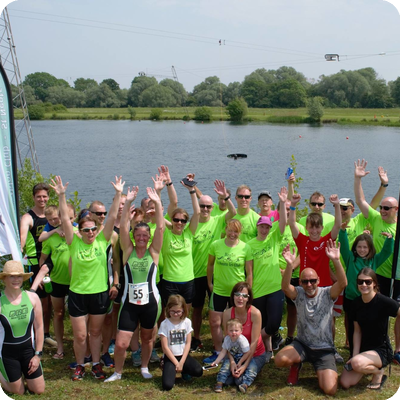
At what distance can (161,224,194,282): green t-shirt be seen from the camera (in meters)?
6.28

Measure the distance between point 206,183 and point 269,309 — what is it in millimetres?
21926

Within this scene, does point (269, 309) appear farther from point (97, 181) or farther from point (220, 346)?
point (97, 181)

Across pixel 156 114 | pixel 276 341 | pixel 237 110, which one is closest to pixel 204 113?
pixel 237 110

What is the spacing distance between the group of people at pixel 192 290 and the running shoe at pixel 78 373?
0.10 feet

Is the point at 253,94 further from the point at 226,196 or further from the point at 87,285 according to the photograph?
the point at 87,285

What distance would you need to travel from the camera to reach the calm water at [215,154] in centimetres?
2830

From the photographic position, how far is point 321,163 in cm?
3519

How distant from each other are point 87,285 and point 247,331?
80.1 inches

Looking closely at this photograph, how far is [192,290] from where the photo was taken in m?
6.40

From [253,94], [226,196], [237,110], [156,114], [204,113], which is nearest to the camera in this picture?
[226,196]

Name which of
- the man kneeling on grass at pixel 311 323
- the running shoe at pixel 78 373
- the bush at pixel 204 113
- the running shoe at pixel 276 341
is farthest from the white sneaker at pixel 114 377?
the bush at pixel 204 113

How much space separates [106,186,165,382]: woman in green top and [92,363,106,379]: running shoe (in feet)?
0.44

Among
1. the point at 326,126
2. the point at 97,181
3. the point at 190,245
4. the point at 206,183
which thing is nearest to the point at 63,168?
the point at 97,181

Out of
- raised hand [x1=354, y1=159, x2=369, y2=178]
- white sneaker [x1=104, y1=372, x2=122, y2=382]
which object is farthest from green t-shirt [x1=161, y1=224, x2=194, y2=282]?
raised hand [x1=354, y1=159, x2=369, y2=178]
